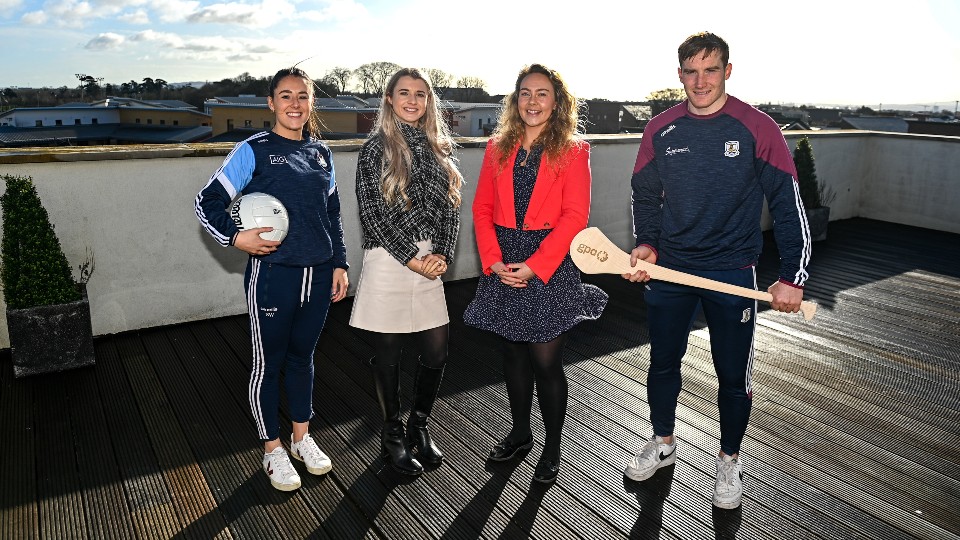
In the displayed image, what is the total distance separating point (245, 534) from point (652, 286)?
5.61 feet

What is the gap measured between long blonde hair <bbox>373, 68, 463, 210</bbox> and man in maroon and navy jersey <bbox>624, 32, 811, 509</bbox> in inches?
28.7

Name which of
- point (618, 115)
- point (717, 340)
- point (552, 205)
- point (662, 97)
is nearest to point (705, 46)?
point (552, 205)

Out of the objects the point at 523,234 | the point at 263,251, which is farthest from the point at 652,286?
the point at 263,251

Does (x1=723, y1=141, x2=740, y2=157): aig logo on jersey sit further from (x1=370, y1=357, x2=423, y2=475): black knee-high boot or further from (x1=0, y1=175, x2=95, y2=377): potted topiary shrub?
(x1=0, y1=175, x2=95, y2=377): potted topiary shrub

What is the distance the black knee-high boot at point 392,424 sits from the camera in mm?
2725

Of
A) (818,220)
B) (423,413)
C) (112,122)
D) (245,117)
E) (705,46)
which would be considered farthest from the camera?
(112,122)

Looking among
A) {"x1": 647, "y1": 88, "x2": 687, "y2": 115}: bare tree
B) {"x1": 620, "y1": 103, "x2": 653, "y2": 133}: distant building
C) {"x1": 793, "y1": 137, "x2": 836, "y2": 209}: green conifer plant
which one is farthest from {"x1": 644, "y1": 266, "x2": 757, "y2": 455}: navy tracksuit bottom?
{"x1": 647, "y1": 88, "x2": 687, "y2": 115}: bare tree

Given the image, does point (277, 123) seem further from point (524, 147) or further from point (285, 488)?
point (285, 488)

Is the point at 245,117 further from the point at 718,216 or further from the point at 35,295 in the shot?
the point at 718,216

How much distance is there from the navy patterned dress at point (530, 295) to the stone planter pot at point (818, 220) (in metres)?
5.62

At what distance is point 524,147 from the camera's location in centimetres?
254

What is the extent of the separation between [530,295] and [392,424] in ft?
2.71

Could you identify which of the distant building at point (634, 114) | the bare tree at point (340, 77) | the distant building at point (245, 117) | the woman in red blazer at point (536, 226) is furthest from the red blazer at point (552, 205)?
the distant building at point (245, 117)

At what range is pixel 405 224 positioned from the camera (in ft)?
8.21
